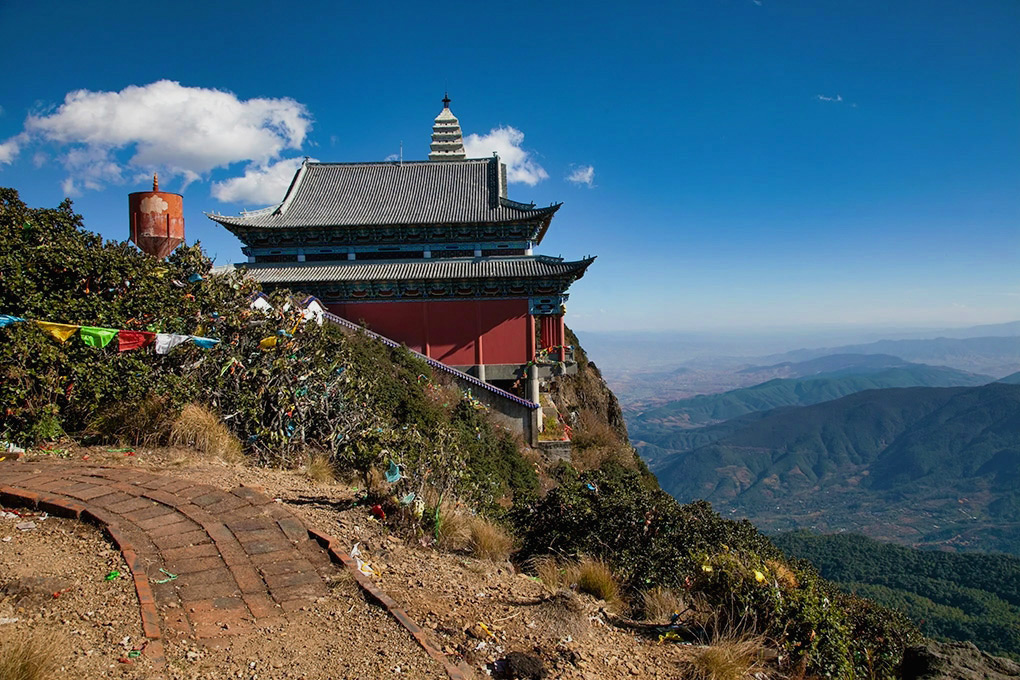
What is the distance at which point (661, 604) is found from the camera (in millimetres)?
5273

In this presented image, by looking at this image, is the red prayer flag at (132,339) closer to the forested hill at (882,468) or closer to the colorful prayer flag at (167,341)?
the colorful prayer flag at (167,341)

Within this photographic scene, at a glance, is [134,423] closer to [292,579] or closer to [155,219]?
[292,579]

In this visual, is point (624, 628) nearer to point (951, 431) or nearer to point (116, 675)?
point (116, 675)

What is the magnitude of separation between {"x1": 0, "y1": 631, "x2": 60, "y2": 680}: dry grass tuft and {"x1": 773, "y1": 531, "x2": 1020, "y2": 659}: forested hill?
33334mm

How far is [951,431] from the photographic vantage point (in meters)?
146

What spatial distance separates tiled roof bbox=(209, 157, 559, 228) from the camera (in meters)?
19.9

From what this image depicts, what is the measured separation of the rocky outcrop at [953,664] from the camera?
4.30 meters

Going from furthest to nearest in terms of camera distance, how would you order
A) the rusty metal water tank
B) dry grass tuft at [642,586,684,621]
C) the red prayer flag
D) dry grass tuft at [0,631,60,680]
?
the rusty metal water tank → the red prayer flag → dry grass tuft at [642,586,684,621] → dry grass tuft at [0,631,60,680]

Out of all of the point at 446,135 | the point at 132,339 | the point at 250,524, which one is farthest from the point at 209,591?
the point at 446,135

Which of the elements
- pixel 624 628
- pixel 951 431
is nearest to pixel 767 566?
pixel 624 628

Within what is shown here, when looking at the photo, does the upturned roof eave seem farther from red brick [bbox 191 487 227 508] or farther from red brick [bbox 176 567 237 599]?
red brick [bbox 176 567 237 599]

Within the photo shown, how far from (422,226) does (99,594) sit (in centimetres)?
1694

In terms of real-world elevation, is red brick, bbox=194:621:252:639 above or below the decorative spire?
below

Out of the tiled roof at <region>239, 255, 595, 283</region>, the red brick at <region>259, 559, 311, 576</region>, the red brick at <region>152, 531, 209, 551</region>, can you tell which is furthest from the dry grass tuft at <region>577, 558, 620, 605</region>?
the tiled roof at <region>239, 255, 595, 283</region>
